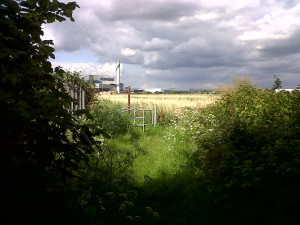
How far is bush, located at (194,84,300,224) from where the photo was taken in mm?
4617

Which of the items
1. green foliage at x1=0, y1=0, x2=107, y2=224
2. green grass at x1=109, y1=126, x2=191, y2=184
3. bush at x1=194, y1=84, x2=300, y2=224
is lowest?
green grass at x1=109, y1=126, x2=191, y2=184

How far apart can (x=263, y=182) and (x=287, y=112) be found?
307 cm

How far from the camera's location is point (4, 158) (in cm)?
215

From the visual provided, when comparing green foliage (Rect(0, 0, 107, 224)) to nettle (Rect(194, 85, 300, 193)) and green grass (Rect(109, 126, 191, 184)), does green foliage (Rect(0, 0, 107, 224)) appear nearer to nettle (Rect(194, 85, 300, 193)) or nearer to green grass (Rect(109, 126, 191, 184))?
nettle (Rect(194, 85, 300, 193))

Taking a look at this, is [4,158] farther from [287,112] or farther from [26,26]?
[287,112]

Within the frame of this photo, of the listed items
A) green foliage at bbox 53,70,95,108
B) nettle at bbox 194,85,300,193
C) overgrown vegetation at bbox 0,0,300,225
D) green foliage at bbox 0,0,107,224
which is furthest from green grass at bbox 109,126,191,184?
green foliage at bbox 53,70,95,108

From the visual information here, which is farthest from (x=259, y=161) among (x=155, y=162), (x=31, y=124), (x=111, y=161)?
(x=31, y=124)

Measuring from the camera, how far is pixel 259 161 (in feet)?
17.2

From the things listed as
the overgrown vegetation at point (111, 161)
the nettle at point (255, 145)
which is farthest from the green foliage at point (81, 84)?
the nettle at point (255, 145)

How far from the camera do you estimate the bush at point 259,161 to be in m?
4.62

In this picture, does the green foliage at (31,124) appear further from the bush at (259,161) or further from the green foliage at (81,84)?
the green foliage at (81,84)

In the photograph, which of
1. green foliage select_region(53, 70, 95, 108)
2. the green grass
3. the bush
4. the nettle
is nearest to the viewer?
the bush

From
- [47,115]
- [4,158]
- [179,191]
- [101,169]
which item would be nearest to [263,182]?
[179,191]

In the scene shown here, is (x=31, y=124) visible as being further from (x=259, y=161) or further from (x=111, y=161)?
(x=259, y=161)
